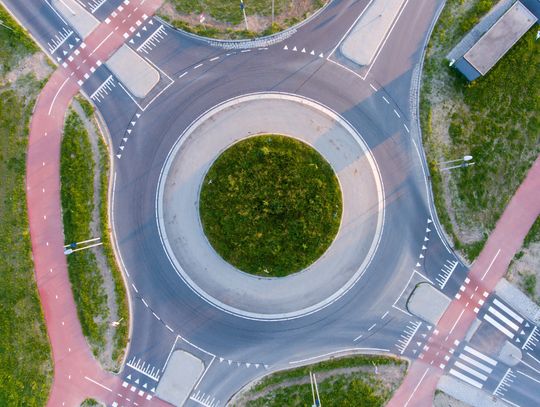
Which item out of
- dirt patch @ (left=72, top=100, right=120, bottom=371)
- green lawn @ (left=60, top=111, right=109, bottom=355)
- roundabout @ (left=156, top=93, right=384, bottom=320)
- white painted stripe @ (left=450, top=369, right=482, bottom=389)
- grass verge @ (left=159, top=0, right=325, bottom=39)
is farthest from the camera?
white painted stripe @ (left=450, top=369, right=482, bottom=389)

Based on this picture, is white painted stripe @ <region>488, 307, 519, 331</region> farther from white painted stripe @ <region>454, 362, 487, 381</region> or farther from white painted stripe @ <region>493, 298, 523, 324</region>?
white painted stripe @ <region>454, 362, 487, 381</region>

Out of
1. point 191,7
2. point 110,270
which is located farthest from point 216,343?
point 191,7

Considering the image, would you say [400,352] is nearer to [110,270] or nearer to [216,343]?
[216,343]

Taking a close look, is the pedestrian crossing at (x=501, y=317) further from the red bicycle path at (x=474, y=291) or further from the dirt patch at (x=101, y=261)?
the dirt patch at (x=101, y=261)

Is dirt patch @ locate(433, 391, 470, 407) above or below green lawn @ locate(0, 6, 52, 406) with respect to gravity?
above

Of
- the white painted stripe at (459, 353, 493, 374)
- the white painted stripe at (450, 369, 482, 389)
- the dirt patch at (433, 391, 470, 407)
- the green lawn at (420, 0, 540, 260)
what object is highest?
the green lawn at (420, 0, 540, 260)

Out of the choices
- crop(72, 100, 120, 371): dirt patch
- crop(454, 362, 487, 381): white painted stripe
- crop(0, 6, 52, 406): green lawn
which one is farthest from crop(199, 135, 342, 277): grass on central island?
crop(0, 6, 52, 406): green lawn
